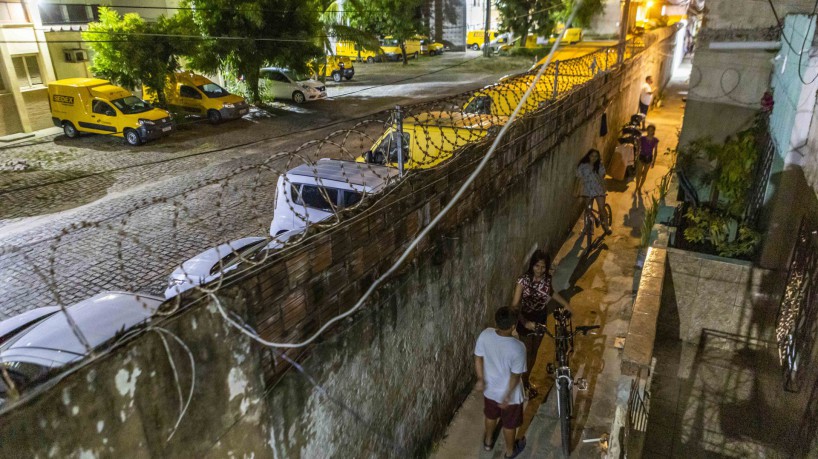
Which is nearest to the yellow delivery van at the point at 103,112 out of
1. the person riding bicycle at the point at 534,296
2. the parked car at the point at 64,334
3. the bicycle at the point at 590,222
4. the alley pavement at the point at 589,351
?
the parked car at the point at 64,334

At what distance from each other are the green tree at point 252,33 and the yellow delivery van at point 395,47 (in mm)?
18109

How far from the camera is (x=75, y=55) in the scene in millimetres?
20469

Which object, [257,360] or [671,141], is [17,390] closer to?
[257,360]

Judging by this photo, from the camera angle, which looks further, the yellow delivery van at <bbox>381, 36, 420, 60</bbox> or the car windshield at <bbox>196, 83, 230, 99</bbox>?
the yellow delivery van at <bbox>381, 36, 420, 60</bbox>

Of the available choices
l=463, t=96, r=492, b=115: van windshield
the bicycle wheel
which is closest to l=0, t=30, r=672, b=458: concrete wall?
l=463, t=96, r=492, b=115: van windshield

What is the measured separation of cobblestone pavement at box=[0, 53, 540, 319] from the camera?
7621 mm

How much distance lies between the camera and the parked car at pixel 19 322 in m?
5.02

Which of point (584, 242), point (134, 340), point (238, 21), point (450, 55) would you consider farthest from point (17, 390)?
point (450, 55)

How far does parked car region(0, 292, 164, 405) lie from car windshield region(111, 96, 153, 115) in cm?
1361

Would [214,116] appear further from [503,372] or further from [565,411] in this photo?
[565,411]

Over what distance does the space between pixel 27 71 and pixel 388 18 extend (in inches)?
977

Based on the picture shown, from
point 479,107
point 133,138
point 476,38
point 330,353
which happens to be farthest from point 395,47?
point 330,353

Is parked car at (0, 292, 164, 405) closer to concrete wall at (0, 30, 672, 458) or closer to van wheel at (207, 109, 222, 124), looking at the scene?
concrete wall at (0, 30, 672, 458)

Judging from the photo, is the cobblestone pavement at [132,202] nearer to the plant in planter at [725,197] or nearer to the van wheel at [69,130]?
the van wheel at [69,130]
